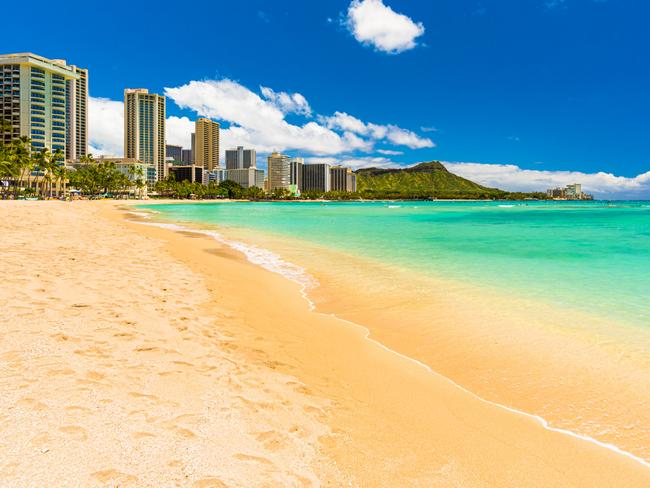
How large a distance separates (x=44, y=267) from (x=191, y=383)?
7377 millimetres

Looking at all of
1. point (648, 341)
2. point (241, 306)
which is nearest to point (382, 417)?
point (241, 306)

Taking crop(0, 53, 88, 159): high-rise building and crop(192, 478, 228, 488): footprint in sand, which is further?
crop(0, 53, 88, 159): high-rise building

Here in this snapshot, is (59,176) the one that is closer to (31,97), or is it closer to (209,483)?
(31,97)

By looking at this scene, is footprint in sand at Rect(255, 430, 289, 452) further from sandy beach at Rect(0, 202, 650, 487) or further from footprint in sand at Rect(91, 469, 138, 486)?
footprint in sand at Rect(91, 469, 138, 486)

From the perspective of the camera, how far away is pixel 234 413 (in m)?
3.80

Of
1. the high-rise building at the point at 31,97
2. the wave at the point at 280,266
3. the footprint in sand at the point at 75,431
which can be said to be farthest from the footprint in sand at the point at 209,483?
the high-rise building at the point at 31,97

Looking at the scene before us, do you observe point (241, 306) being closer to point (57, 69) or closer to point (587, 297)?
point (587, 297)

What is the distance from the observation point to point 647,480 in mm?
3467

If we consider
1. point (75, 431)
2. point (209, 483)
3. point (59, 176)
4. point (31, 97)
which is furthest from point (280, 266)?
point (31, 97)

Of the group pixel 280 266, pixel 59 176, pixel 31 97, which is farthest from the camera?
pixel 31 97

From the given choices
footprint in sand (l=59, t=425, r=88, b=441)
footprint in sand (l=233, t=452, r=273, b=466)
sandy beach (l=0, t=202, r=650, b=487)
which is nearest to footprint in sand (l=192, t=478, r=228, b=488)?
sandy beach (l=0, t=202, r=650, b=487)

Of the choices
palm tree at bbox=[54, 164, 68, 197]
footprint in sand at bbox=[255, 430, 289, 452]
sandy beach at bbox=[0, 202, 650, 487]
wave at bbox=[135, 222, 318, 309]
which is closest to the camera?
sandy beach at bbox=[0, 202, 650, 487]

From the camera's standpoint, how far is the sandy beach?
294 centimetres

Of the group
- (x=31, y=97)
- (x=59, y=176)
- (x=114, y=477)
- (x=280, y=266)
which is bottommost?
(x=114, y=477)
